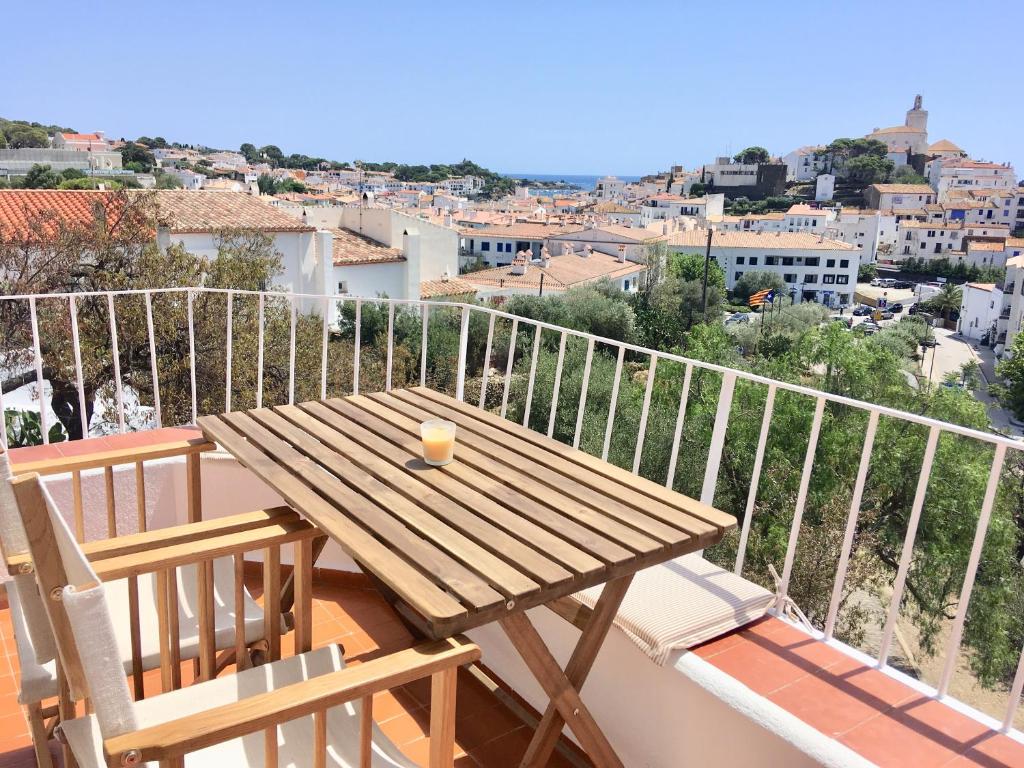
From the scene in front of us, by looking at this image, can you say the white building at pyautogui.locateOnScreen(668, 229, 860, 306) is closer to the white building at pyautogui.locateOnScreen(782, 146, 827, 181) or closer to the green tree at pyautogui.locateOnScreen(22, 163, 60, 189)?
the green tree at pyautogui.locateOnScreen(22, 163, 60, 189)

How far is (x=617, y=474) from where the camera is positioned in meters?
1.80

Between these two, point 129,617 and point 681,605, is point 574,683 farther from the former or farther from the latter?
point 129,617

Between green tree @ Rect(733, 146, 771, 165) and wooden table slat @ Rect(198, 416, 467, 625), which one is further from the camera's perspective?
green tree @ Rect(733, 146, 771, 165)

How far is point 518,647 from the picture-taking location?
1389mm

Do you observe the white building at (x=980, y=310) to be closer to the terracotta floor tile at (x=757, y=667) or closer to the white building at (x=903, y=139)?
the terracotta floor tile at (x=757, y=667)

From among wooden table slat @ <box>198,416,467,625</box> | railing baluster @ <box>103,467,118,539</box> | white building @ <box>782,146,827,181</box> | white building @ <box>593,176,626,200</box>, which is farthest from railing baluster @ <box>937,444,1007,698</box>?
white building @ <box>593,176,626,200</box>

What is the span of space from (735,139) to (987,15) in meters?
58.5

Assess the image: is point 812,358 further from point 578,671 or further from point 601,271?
point 601,271

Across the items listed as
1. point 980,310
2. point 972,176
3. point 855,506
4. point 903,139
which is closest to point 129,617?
point 855,506

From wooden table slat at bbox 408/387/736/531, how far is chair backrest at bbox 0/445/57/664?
3.86 feet

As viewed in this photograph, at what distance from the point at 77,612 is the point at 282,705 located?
301 millimetres

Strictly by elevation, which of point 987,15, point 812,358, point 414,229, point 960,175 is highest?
point 987,15

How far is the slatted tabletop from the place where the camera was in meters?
1.25


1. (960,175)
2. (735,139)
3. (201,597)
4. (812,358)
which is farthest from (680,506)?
(735,139)
